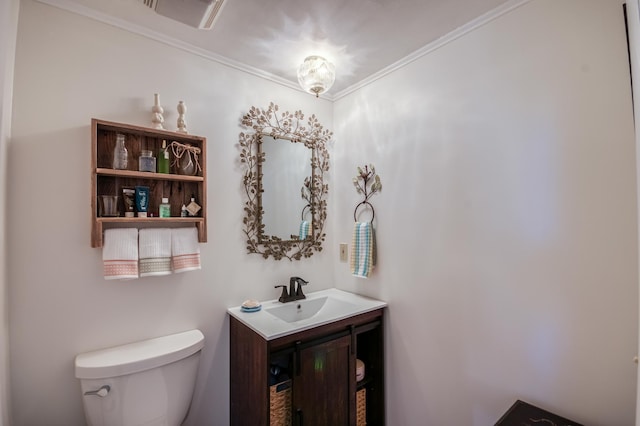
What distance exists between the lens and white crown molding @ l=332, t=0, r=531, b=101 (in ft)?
4.53

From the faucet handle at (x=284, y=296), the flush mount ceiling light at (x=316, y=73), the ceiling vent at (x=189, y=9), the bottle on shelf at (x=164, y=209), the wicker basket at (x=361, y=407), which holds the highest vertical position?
the ceiling vent at (x=189, y=9)

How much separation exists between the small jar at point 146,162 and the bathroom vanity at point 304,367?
0.92 metres

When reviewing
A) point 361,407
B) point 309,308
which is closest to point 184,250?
point 309,308

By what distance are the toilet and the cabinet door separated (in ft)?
1.80

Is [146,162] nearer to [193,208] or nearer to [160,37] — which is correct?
[193,208]

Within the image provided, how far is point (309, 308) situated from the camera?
2002 millimetres

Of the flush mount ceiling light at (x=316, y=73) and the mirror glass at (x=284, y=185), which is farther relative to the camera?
the mirror glass at (x=284, y=185)

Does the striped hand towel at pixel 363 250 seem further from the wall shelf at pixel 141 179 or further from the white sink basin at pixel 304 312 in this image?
the wall shelf at pixel 141 179

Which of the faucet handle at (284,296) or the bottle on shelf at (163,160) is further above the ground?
the bottle on shelf at (163,160)

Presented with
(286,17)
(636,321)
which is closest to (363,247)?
(636,321)

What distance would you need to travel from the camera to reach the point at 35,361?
4.17 ft

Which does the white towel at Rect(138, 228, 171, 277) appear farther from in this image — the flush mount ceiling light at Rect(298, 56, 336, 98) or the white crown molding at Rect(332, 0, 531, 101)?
the white crown molding at Rect(332, 0, 531, 101)

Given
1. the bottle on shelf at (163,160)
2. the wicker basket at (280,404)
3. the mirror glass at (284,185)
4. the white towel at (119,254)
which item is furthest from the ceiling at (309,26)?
the wicker basket at (280,404)

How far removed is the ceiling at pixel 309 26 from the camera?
4.53 feet
